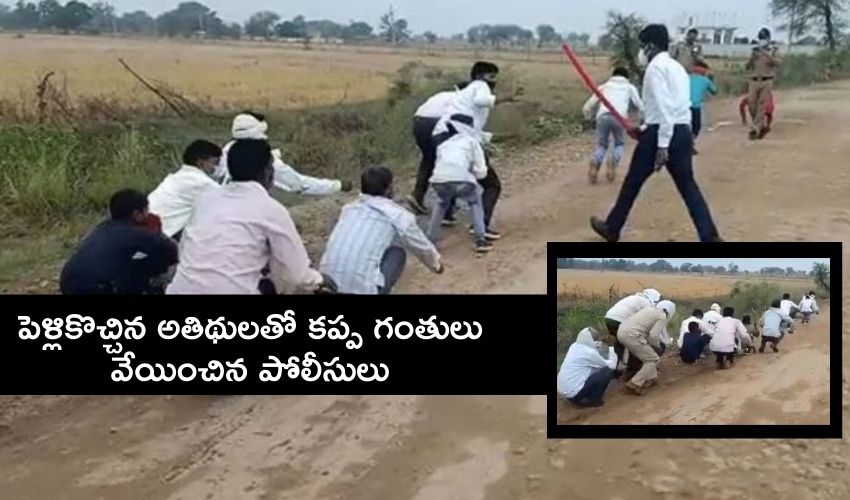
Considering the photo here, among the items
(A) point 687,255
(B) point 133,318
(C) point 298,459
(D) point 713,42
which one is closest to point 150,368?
(B) point 133,318

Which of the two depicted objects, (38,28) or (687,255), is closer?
(687,255)

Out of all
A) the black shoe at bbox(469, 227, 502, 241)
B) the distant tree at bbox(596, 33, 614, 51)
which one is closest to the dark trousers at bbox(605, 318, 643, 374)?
the black shoe at bbox(469, 227, 502, 241)

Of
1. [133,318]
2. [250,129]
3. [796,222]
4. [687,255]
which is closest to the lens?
[687,255]

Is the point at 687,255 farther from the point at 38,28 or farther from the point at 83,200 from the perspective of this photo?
the point at 38,28

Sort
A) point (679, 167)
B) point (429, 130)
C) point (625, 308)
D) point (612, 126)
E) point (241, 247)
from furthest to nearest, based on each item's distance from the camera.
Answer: point (612, 126) → point (429, 130) → point (679, 167) → point (241, 247) → point (625, 308)

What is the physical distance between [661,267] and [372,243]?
2.35 metres

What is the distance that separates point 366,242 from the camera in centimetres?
579

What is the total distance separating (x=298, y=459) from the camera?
489 cm

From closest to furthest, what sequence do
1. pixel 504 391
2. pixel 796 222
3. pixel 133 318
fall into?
pixel 133 318 < pixel 504 391 < pixel 796 222

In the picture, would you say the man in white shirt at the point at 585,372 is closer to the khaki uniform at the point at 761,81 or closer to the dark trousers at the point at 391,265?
the dark trousers at the point at 391,265

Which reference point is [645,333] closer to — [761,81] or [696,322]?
[696,322]

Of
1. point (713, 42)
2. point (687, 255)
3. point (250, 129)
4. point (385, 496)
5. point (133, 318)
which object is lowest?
point (385, 496)

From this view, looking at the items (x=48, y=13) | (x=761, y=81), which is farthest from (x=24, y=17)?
(x=761, y=81)

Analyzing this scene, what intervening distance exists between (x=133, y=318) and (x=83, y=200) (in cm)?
635
